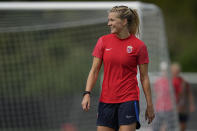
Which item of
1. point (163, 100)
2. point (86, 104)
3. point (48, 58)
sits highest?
point (86, 104)

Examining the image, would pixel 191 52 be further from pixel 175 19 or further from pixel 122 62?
pixel 122 62

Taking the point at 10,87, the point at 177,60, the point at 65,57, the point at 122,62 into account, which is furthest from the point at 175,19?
the point at 122,62

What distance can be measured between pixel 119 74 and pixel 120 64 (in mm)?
97

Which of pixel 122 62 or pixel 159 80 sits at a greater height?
pixel 122 62

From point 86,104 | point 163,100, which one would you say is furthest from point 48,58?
point 86,104

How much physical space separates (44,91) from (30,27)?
3.82 metres

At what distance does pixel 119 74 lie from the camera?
434cm

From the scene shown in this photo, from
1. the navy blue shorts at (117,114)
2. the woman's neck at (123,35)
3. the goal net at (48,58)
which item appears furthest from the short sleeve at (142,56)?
the goal net at (48,58)

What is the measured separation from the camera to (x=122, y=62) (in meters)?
4.31

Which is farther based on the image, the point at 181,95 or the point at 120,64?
the point at 181,95

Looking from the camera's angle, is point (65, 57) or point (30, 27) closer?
point (30, 27)

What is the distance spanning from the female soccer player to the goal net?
102 inches

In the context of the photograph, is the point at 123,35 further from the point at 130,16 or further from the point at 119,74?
the point at 119,74

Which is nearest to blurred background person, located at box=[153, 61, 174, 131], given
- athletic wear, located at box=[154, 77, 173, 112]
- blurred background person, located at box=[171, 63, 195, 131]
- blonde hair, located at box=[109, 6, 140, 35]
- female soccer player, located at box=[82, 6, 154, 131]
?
athletic wear, located at box=[154, 77, 173, 112]
